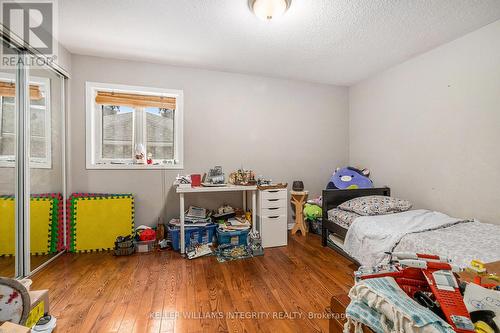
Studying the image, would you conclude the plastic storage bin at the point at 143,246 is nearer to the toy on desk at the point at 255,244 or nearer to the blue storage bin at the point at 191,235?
the blue storage bin at the point at 191,235

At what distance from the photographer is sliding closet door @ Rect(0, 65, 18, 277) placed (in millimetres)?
1893

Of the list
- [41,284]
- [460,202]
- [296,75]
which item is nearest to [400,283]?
[460,202]

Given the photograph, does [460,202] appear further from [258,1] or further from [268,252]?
[258,1]

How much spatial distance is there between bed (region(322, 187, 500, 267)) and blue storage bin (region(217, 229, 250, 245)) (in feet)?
3.59

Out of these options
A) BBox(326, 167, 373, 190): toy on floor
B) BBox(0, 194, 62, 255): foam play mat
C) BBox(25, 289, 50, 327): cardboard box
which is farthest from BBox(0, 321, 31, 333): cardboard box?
BBox(326, 167, 373, 190): toy on floor

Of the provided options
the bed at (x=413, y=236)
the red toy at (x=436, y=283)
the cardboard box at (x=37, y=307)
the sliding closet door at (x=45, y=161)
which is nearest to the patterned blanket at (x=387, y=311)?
the red toy at (x=436, y=283)

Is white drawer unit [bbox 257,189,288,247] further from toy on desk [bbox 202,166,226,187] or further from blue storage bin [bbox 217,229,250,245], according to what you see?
toy on desk [bbox 202,166,226,187]

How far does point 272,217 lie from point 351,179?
54.7 inches

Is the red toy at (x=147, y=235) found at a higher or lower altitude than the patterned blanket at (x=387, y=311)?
lower

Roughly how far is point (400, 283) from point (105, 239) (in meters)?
3.09

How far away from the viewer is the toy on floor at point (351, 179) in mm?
3373

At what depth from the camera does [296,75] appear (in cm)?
353

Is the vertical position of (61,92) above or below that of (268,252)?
above

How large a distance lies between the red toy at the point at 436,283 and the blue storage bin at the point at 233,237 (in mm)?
2181
